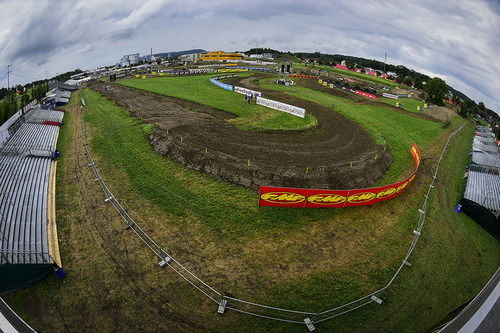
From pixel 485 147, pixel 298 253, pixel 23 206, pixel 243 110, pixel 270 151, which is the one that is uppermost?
pixel 243 110

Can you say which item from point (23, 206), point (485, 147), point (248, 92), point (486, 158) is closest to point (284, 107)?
point (248, 92)

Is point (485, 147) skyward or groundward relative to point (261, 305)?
skyward

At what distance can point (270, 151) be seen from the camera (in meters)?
24.9

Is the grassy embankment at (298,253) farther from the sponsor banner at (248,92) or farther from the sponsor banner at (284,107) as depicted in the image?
the sponsor banner at (248,92)

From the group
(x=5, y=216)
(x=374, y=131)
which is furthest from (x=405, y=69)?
(x=5, y=216)

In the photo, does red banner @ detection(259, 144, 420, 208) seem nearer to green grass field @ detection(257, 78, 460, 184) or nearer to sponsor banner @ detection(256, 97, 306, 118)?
green grass field @ detection(257, 78, 460, 184)

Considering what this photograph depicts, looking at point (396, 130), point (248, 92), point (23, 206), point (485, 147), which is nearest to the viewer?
point (23, 206)

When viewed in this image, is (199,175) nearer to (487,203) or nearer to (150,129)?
(150,129)

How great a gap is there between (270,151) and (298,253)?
41.4 ft

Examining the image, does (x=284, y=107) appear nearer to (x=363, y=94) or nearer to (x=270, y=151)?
(x=270, y=151)

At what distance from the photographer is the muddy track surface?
20969 mm

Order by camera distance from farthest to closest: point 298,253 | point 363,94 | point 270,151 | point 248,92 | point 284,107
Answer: point 363,94
point 248,92
point 284,107
point 270,151
point 298,253

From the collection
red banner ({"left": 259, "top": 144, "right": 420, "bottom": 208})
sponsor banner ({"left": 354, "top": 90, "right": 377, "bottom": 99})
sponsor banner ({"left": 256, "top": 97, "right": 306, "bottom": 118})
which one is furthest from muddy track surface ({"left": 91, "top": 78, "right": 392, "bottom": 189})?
sponsor banner ({"left": 354, "top": 90, "right": 377, "bottom": 99})

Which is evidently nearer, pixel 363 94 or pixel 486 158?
pixel 486 158
